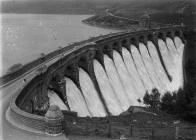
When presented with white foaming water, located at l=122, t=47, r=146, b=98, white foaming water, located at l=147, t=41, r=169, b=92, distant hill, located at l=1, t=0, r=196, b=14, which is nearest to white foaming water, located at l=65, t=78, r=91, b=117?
white foaming water, located at l=122, t=47, r=146, b=98

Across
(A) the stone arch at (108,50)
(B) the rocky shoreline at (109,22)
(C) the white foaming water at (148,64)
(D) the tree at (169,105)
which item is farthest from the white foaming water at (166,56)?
(B) the rocky shoreline at (109,22)

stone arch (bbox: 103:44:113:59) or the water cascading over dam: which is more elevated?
stone arch (bbox: 103:44:113:59)

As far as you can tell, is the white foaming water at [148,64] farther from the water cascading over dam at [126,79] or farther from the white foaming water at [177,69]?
the white foaming water at [177,69]

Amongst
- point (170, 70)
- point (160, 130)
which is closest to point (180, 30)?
point (170, 70)

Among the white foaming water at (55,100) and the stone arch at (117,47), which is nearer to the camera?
the white foaming water at (55,100)

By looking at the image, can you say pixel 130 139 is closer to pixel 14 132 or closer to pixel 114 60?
pixel 14 132

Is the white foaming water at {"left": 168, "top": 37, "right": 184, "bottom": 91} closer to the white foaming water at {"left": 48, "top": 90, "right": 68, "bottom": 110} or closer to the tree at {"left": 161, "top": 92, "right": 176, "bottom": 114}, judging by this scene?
the tree at {"left": 161, "top": 92, "right": 176, "bottom": 114}
